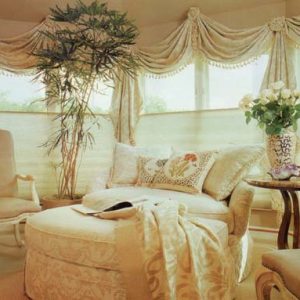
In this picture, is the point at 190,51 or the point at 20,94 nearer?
the point at 190,51

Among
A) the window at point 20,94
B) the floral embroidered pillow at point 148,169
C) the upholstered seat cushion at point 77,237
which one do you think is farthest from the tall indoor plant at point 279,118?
the window at point 20,94

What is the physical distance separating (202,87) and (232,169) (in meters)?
1.64

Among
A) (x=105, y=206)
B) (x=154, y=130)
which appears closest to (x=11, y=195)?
(x=105, y=206)

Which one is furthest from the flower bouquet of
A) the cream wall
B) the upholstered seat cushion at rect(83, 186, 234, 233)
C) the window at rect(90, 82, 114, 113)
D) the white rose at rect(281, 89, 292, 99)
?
the window at rect(90, 82, 114, 113)

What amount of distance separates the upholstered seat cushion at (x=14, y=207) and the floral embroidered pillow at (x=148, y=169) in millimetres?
901

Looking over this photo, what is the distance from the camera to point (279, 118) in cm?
247

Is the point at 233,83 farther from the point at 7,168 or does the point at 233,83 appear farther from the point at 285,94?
the point at 7,168

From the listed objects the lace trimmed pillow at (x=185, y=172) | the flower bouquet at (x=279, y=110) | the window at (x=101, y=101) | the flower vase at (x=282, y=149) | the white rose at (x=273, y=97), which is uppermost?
the window at (x=101, y=101)

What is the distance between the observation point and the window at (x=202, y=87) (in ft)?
12.1

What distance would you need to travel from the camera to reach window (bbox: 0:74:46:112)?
4.11m

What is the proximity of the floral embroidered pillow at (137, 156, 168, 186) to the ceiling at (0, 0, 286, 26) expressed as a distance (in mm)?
1846

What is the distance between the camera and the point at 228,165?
257 centimetres

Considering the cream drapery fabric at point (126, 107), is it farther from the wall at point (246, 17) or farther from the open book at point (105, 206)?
the open book at point (105, 206)

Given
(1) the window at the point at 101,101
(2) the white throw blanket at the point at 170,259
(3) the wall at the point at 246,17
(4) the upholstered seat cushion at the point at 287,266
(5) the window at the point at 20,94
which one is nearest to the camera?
(4) the upholstered seat cushion at the point at 287,266
